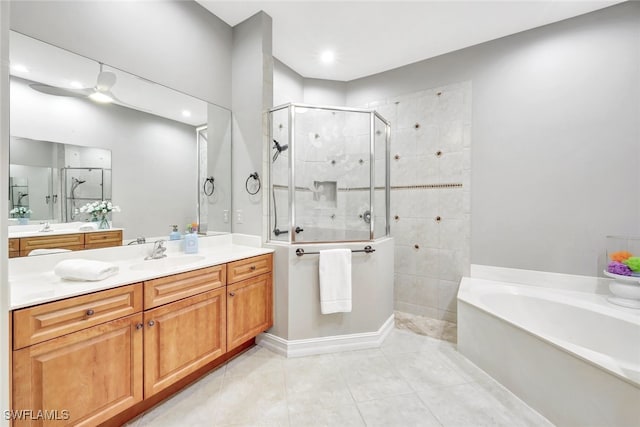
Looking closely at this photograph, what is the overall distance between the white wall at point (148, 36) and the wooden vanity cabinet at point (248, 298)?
61.0 inches

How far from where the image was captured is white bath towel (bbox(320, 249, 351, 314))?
211 cm

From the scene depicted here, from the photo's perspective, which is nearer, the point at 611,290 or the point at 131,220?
the point at 131,220

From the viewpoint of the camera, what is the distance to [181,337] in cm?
155

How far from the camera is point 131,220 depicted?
1860 mm

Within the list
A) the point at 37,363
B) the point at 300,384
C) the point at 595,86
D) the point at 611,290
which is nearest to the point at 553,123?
the point at 595,86

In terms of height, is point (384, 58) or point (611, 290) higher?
point (384, 58)

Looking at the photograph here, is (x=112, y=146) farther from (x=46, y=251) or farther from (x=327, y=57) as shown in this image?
(x=327, y=57)

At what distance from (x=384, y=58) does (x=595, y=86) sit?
1898 mm

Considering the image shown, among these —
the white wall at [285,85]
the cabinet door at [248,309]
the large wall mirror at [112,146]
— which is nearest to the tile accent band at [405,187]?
the large wall mirror at [112,146]

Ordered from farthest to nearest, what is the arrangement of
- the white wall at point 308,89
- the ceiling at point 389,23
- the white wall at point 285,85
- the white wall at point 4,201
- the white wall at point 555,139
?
the white wall at point 308,89 < the white wall at point 285,85 < the ceiling at point 389,23 < the white wall at point 555,139 < the white wall at point 4,201

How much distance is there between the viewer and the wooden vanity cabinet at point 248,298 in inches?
73.4

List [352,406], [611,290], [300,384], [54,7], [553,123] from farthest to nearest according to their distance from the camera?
[553,123], [611,290], [300,384], [352,406], [54,7]

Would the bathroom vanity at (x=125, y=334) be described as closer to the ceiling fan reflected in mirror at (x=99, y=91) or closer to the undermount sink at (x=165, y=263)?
the undermount sink at (x=165, y=263)

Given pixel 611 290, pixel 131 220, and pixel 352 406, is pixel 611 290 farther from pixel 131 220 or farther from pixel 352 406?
pixel 131 220
